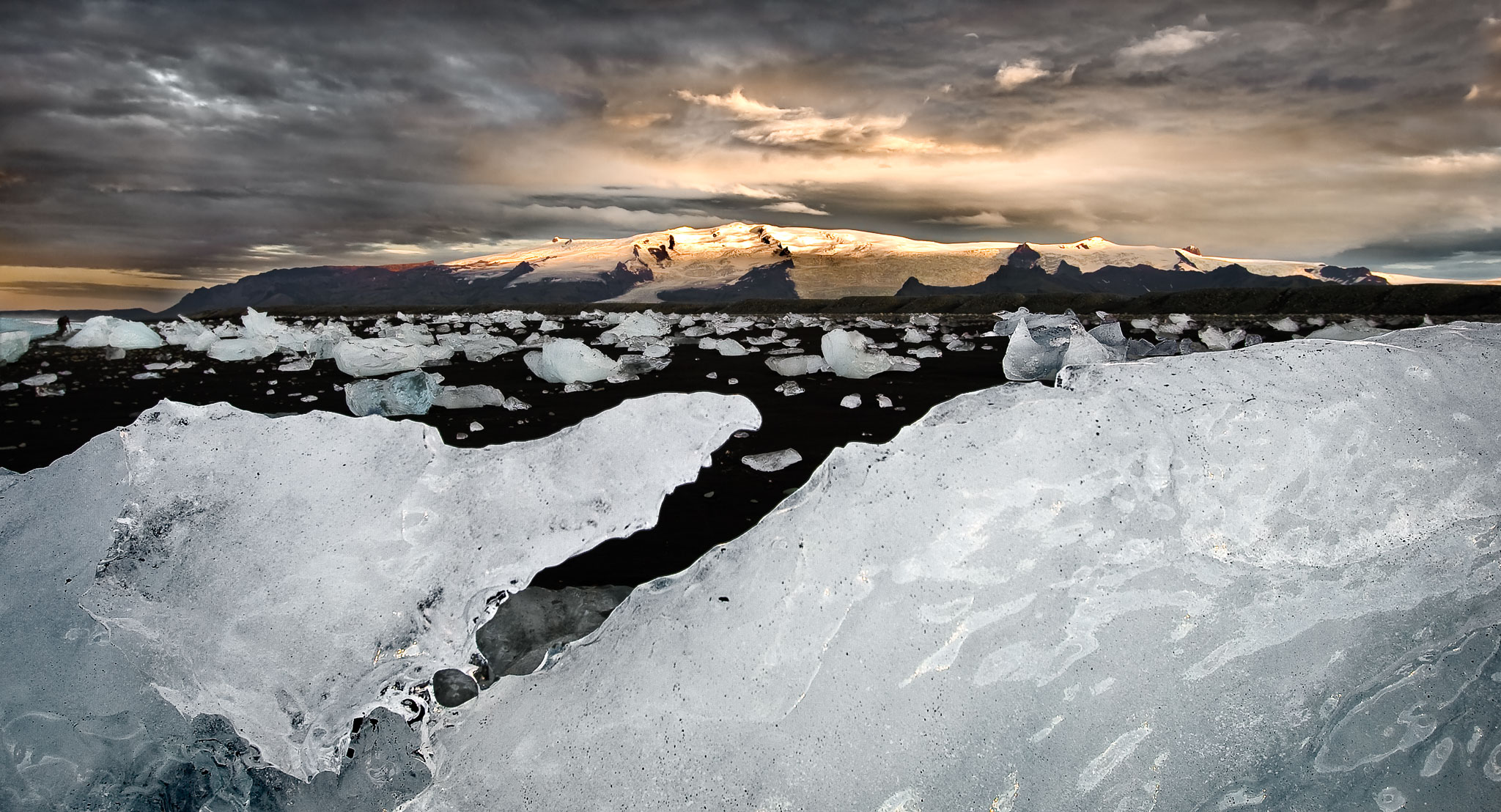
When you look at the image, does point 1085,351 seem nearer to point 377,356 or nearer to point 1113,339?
point 1113,339

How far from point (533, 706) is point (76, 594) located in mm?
1335

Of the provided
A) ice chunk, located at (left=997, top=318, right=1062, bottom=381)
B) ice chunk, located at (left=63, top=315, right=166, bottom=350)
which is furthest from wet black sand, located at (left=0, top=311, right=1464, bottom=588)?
ice chunk, located at (left=63, top=315, right=166, bottom=350)

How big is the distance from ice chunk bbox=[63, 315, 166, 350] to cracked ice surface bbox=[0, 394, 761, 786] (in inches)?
532

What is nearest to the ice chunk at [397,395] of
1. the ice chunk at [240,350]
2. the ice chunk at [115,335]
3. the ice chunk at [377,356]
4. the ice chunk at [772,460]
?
the ice chunk at [377,356]

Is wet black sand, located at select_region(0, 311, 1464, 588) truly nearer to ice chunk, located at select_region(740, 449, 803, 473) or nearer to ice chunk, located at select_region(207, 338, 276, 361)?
ice chunk, located at select_region(740, 449, 803, 473)

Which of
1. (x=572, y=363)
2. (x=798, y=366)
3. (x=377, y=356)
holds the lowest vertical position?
(x=377, y=356)

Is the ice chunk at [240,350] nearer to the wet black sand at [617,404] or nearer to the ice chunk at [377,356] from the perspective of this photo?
the wet black sand at [617,404]

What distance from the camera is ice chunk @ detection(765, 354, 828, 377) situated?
21.8ft

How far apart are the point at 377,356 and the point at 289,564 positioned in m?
7.07

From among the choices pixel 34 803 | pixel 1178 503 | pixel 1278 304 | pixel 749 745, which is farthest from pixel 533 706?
pixel 1278 304

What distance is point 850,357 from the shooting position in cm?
638

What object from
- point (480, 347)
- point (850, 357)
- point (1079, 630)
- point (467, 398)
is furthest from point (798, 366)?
point (1079, 630)

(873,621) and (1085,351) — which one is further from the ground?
(1085,351)

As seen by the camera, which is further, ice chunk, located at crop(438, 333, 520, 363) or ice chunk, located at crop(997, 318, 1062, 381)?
ice chunk, located at crop(438, 333, 520, 363)
